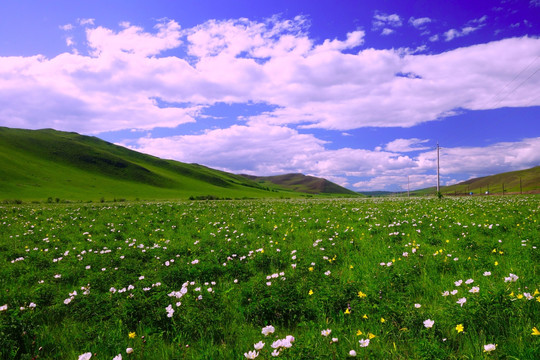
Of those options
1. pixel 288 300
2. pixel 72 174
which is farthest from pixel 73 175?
pixel 288 300

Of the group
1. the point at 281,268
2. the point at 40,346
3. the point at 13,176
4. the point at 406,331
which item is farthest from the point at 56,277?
the point at 13,176

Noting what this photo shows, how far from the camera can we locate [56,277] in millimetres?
6594

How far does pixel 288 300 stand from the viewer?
471 cm

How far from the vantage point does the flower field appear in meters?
3.48

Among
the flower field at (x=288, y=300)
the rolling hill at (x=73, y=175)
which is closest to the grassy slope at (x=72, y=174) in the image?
the rolling hill at (x=73, y=175)

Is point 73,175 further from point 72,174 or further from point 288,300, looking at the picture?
point 288,300

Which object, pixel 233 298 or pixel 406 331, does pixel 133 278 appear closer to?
pixel 233 298

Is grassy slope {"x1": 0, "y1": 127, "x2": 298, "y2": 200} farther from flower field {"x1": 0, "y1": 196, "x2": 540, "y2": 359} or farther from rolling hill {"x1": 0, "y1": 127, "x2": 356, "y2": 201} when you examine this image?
flower field {"x1": 0, "y1": 196, "x2": 540, "y2": 359}

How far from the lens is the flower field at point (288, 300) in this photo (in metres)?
3.48

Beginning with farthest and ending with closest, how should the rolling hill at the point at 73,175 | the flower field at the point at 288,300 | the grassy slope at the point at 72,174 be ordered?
the grassy slope at the point at 72,174
the rolling hill at the point at 73,175
the flower field at the point at 288,300

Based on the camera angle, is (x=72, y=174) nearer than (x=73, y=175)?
No

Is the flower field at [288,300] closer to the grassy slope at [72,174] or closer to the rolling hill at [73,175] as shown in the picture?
the rolling hill at [73,175]

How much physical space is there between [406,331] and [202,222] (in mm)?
12042

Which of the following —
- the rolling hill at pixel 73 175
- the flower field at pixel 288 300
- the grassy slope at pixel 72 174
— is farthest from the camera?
the grassy slope at pixel 72 174
